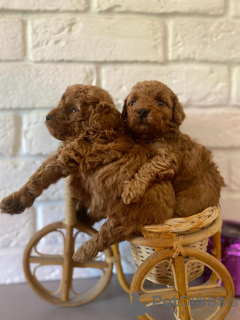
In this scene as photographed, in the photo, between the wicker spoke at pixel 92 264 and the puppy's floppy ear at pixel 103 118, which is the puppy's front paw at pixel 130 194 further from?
the wicker spoke at pixel 92 264

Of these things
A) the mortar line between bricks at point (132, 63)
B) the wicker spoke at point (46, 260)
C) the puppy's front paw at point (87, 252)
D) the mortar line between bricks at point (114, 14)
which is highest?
the mortar line between bricks at point (114, 14)

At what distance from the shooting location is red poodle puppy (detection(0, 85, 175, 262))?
57cm

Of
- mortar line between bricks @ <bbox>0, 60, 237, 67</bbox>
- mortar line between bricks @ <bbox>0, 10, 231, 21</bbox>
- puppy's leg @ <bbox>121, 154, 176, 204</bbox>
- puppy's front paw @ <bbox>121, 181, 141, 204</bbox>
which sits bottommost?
puppy's front paw @ <bbox>121, 181, 141, 204</bbox>

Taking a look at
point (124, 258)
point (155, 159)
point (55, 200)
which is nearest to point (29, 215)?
point (55, 200)

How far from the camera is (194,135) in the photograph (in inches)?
33.9

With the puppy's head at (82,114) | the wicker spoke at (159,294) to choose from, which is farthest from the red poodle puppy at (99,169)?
the wicker spoke at (159,294)

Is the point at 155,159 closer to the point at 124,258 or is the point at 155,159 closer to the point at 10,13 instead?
the point at 124,258

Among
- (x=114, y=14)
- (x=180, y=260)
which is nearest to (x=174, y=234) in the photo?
(x=180, y=260)

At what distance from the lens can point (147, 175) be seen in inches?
21.9

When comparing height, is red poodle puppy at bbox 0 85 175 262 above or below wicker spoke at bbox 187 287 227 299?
above

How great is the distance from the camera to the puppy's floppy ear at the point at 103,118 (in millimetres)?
586

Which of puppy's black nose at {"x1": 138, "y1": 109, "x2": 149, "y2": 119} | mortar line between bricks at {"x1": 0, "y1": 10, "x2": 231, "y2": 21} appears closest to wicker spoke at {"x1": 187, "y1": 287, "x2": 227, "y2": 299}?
puppy's black nose at {"x1": 138, "y1": 109, "x2": 149, "y2": 119}

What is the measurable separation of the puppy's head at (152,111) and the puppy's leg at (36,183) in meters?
0.16

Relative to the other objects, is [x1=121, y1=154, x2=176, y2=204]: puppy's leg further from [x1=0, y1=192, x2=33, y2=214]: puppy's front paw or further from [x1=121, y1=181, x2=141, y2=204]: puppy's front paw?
[x1=0, y1=192, x2=33, y2=214]: puppy's front paw
